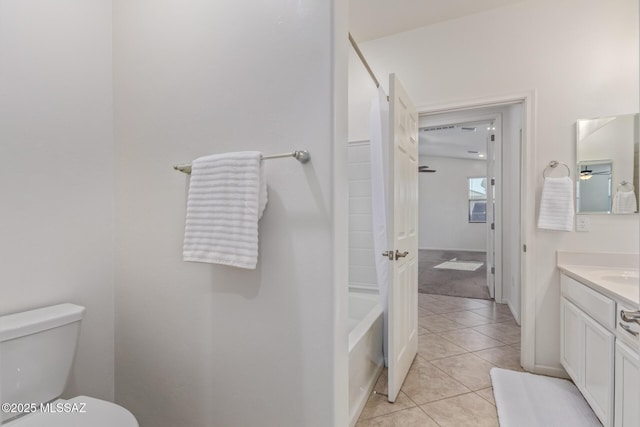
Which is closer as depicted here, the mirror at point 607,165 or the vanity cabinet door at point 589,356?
the vanity cabinet door at point 589,356

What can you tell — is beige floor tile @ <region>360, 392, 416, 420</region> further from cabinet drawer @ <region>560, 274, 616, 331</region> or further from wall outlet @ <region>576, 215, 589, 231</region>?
wall outlet @ <region>576, 215, 589, 231</region>

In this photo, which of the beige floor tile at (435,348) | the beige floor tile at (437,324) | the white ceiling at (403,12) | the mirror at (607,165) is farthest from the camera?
the beige floor tile at (437,324)

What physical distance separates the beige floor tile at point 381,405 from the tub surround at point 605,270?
1.23m

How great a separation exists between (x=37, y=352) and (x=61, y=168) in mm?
774

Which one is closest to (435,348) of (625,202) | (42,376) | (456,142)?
(625,202)

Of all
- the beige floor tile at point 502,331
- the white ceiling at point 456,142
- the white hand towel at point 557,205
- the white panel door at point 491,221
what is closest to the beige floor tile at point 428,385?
the beige floor tile at point 502,331

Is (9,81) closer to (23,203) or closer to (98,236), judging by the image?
(23,203)

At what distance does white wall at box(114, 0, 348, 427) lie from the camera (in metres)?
1.19

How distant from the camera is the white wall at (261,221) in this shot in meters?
1.19

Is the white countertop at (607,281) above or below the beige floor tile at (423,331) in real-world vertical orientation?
above

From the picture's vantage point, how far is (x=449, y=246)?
8.68 m

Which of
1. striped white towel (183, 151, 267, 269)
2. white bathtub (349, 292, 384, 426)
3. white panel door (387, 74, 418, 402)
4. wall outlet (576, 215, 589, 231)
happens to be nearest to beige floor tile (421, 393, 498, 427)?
white panel door (387, 74, 418, 402)

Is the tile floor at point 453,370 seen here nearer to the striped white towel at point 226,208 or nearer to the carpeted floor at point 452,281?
the carpeted floor at point 452,281

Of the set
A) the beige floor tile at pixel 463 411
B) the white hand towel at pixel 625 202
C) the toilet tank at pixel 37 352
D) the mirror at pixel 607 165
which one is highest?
the mirror at pixel 607 165
